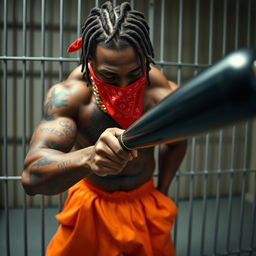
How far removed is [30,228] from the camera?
1.67m

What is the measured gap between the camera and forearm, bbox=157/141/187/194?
33.4 inches

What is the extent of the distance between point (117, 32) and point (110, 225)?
19.7 inches

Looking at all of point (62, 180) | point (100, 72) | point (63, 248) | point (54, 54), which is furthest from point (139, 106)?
point (54, 54)

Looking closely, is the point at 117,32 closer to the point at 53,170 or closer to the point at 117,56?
the point at 117,56

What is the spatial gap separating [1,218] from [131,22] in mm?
1739

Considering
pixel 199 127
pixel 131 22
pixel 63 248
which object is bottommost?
pixel 63 248

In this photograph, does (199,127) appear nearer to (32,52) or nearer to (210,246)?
(210,246)

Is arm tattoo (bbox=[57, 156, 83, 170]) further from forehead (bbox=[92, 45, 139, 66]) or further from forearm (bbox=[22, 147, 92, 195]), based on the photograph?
forehead (bbox=[92, 45, 139, 66])

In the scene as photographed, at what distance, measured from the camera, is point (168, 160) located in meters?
0.86

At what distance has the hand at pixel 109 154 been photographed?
1.24ft

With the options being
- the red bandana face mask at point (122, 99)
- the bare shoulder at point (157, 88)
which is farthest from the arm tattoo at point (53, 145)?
the bare shoulder at point (157, 88)

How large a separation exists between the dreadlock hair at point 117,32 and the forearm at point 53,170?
9.8 inches

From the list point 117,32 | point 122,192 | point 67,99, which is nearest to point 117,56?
point 117,32

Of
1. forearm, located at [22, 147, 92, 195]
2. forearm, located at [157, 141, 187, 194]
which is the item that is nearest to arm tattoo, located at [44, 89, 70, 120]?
forearm, located at [22, 147, 92, 195]
